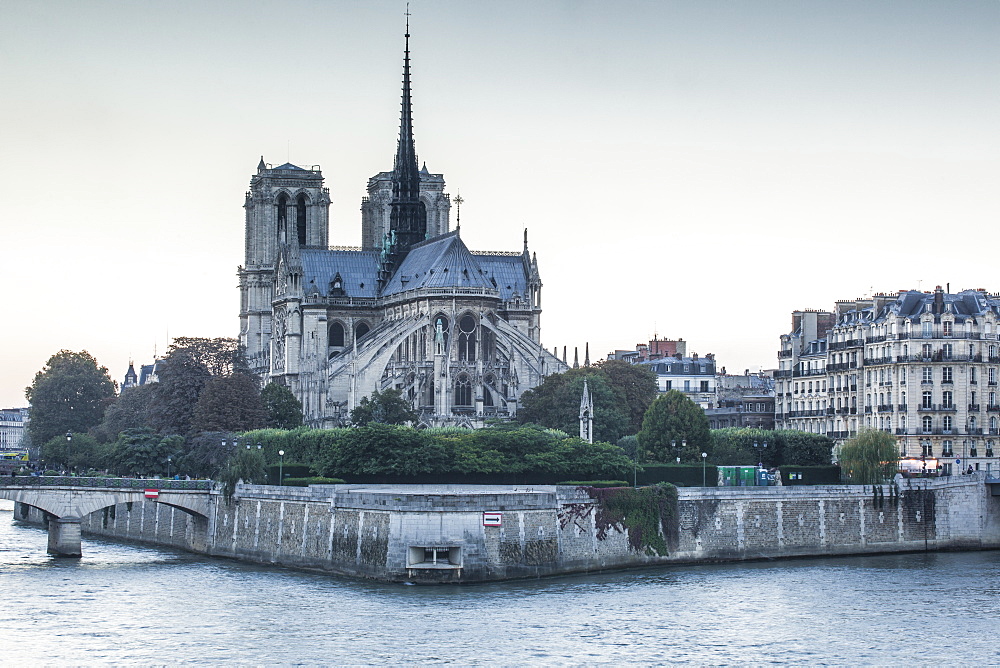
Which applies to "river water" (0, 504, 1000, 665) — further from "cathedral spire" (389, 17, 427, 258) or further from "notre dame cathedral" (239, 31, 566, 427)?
"cathedral spire" (389, 17, 427, 258)

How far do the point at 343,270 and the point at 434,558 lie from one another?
65.6m

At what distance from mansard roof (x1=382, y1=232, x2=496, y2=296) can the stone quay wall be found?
114 feet

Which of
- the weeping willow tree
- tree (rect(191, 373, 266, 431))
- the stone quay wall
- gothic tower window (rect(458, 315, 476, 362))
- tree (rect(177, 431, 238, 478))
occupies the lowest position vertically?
the stone quay wall

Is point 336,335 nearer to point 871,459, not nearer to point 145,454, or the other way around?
point 145,454

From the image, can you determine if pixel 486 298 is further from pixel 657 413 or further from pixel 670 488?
pixel 670 488

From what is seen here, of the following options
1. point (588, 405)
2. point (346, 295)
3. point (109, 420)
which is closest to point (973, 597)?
point (588, 405)

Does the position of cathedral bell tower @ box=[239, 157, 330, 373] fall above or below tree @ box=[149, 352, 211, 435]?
above

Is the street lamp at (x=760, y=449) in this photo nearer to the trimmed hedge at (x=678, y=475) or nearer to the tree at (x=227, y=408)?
the trimmed hedge at (x=678, y=475)

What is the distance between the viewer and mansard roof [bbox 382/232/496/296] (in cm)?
11369

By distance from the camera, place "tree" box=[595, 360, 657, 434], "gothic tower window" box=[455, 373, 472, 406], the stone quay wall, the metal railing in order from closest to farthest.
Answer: the stone quay wall < the metal railing < "tree" box=[595, 360, 657, 434] < "gothic tower window" box=[455, 373, 472, 406]

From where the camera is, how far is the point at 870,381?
9188 cm

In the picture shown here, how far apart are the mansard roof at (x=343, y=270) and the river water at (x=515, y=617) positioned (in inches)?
2192

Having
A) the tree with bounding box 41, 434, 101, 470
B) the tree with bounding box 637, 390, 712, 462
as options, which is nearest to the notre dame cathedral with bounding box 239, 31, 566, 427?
the tree with bounding box 41, 434, 101, 470

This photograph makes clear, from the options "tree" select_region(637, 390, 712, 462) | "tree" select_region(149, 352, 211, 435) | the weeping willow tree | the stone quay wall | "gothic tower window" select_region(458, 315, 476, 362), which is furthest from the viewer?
"gothic tower window" select_region(458, 315, 476, 362)
